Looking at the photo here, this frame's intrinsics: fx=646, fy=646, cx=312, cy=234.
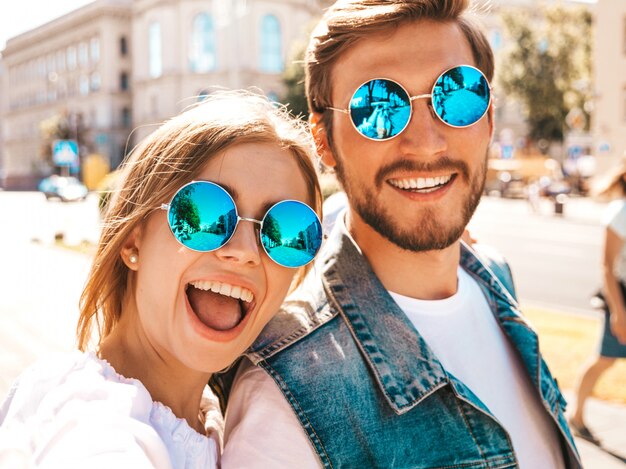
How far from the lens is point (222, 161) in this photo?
1.56 meters

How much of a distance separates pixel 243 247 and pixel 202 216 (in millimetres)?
122

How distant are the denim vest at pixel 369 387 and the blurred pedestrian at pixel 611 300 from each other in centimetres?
286

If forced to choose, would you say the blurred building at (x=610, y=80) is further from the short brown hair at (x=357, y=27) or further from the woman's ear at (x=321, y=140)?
the woman's ear at (x=321, y=140)

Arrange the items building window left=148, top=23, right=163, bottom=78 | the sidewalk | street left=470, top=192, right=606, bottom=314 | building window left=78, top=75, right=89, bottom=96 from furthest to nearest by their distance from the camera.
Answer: building window left=78, top=75, right=89, bottom=96 → building window left=148, top=23, right=163, bottom=78 → street left=470, top=192, right=606, bottom=314 → the sidewalk

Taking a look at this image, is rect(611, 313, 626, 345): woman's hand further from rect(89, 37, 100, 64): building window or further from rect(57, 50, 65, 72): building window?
rect(57, 50, 65, 72): building window

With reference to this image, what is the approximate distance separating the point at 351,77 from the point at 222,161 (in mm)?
594

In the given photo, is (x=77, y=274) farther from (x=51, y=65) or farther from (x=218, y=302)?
(x=51, y=65)

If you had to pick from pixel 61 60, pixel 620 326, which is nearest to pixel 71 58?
pixel 61 60

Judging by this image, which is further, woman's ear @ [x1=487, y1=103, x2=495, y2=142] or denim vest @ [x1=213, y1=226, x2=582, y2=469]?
woman's ear @ [x1=487, y1=103, x2=495, y2=142]

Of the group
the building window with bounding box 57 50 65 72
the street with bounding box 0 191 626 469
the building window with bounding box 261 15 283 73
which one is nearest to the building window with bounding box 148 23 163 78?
the building window with bounding box 261 15 283 73

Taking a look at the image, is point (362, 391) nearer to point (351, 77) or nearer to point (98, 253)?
point (98, 253)

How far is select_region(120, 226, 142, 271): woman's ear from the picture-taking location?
164 centimetres

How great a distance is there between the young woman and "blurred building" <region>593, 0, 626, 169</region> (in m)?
32.3

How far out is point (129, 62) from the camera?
232ft
